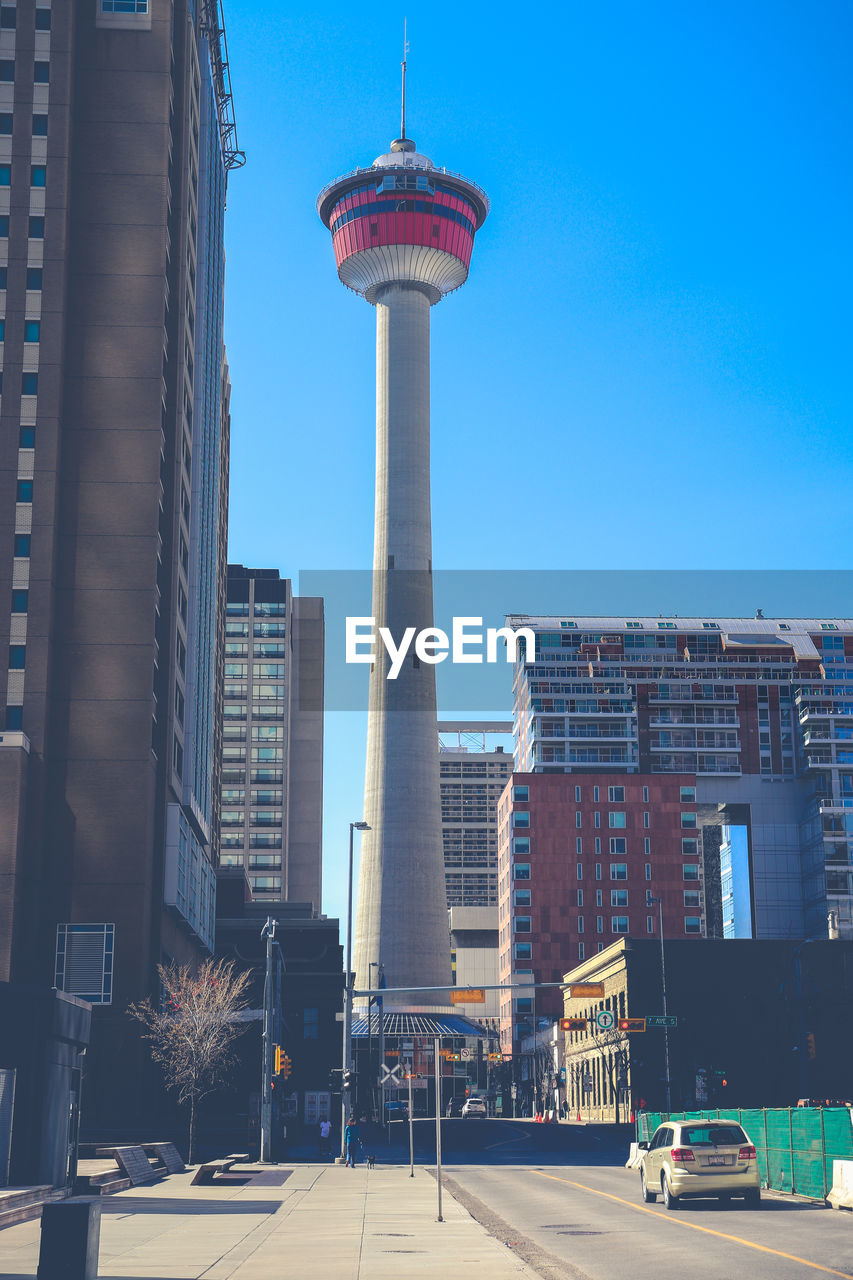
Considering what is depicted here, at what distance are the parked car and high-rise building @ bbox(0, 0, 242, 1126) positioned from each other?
42965mm

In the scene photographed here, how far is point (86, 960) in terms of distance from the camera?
7012 cm

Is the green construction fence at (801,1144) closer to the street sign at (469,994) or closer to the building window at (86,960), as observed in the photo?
the street sign at (469,994)

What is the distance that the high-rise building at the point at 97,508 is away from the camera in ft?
231

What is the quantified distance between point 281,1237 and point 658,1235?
254 inches

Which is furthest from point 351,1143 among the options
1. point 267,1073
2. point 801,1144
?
point 801,1144

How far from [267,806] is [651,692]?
4680 cm

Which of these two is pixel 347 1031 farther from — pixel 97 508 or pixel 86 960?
pixel 97 508

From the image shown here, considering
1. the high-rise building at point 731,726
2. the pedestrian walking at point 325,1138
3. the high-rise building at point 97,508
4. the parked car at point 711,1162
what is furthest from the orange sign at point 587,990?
the high-rise building at point 731,726

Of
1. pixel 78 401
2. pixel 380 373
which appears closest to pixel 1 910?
pixel 78 401

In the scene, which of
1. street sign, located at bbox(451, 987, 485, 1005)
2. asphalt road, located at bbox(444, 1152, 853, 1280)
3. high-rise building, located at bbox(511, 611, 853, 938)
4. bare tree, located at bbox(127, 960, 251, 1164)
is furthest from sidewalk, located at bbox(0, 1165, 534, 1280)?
high-rise building, located at bbox(511, 611, 853, 938)

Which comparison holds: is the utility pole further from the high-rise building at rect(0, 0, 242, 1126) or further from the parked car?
the parked car

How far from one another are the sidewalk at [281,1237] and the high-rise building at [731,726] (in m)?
131

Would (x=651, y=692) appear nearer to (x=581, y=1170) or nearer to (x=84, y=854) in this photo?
(x=84, y=854)

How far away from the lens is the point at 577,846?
518 ft
